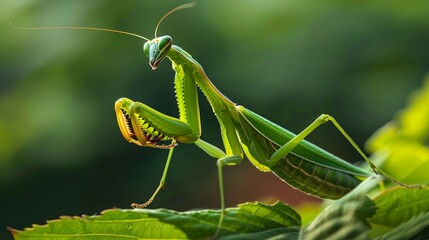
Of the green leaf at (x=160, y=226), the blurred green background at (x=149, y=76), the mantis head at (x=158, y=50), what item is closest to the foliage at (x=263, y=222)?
the green leaf at (x=160, y=226)

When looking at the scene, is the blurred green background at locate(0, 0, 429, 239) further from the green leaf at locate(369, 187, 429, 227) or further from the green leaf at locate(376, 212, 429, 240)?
the green leaf at locate(376, 212, 429, 240)

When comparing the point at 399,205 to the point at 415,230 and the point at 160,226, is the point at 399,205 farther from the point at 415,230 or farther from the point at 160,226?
the point at 160,226

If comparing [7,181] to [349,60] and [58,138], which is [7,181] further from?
[349,60]

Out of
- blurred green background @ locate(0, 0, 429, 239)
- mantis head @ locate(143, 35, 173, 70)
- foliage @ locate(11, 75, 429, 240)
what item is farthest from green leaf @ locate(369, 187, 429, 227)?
blurred green background @ locate(0, 0, 429, 239)

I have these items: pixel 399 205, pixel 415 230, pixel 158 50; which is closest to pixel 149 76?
pixel 158 50

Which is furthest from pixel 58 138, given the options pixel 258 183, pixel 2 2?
pixel 258 183

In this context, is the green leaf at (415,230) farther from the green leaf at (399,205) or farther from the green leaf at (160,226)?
the green leaf at (160,226)
